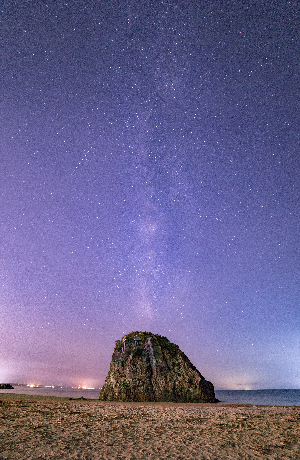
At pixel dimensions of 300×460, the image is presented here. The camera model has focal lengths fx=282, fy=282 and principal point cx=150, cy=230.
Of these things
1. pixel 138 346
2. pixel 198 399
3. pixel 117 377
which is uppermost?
pixel 138 346

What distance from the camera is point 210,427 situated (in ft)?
38.4

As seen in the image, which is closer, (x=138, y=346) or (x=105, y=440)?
(x=105, y=440)

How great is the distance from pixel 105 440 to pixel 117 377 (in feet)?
80.3

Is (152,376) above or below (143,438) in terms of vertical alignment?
above

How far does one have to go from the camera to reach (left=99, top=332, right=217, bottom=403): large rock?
29.7m

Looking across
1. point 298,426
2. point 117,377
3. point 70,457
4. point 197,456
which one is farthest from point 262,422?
point 117,377

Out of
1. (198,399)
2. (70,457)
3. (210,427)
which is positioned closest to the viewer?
(70,457)

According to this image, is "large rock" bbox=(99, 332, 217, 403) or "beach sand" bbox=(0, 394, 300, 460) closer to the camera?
"beach sand" bbox=(0, 394, 300, 460)

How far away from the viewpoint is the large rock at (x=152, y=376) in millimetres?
29722

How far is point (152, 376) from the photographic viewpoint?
1216 inches

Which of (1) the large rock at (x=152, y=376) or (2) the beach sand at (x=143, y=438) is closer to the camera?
(2) the beach sand at (x=143, y=438)

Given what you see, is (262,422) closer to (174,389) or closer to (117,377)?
(174,389)

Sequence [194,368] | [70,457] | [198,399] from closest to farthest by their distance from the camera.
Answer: [70,457]
[198,399]
[194,368]

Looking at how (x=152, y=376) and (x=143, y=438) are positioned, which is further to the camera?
(x=152, y=376)
